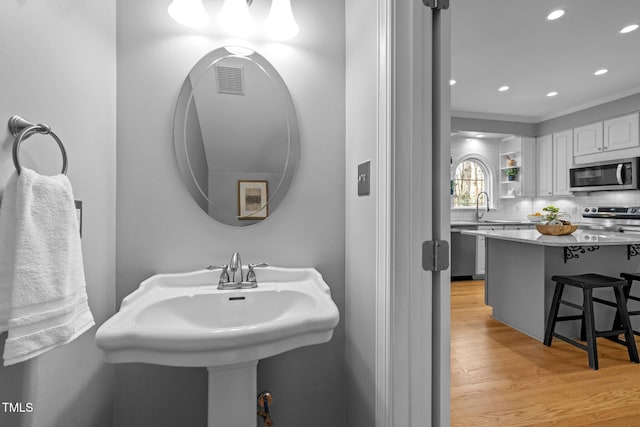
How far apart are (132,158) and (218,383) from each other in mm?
981

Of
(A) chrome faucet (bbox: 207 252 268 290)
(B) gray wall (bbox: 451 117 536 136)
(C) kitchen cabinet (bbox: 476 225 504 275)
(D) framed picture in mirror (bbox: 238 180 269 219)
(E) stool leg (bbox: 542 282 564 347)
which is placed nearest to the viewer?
(A) chrome faucet (bbox: 207 252 268 290)

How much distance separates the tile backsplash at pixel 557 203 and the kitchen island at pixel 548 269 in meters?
2.14

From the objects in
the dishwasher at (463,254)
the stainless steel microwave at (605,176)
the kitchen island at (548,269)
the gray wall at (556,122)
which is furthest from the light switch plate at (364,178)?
the stainless steel microwave at (605,176)

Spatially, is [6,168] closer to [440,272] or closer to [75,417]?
[75,417]

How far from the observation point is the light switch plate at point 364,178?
1167 millimetres

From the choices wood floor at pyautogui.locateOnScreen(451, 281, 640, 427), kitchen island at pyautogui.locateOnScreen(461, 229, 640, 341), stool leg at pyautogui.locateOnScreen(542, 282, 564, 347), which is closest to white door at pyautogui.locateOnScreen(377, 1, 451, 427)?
wood floor at pyautogui.locateOnScreen(451, 281, 640, 427)

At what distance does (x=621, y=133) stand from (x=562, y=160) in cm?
86

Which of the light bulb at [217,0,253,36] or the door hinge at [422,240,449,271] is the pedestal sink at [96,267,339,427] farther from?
the light bulb at [217,0,253,36]

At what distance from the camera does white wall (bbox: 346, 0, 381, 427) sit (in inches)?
44.4

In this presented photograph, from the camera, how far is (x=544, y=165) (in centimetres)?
527

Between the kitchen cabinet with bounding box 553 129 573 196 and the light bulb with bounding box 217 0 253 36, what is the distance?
17.8 feet

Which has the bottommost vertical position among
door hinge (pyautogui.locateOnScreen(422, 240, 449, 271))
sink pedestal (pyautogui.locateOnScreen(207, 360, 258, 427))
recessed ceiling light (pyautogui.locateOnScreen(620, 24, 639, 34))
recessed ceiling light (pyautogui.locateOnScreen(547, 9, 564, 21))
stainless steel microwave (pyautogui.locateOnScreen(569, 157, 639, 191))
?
sink pedestal (pyautogui.locateOnScreen(207, 360, 258, 427))

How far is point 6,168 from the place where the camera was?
740mm

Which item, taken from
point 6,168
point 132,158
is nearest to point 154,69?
point 132,158
